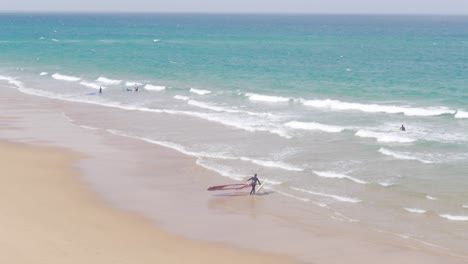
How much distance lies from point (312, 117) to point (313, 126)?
3.19 m

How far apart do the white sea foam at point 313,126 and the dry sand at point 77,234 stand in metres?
15.0

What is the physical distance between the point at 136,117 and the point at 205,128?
6.56 m

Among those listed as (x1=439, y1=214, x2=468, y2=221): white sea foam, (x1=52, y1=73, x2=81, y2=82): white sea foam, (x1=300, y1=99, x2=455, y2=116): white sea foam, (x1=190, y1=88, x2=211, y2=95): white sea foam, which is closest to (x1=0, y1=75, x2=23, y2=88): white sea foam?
(x1=52, y1=73, x2=81, y2=82): white sea foam

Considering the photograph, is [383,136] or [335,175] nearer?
[335,175]

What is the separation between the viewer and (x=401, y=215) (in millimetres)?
22453

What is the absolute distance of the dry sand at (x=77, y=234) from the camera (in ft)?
59.9

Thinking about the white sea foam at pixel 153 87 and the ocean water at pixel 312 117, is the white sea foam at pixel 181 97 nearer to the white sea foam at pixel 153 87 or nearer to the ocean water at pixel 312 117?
the ocean water at pixel 312 117

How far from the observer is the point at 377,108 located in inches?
1710

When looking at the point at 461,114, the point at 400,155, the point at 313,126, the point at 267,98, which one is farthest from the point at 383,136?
the point at 267,98

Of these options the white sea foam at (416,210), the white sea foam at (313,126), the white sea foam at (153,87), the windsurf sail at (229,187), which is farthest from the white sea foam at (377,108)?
the windsurf sail at (229,187)

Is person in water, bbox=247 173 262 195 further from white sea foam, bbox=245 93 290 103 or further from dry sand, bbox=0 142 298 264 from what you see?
white sea foam, bbox=245 93 290 103

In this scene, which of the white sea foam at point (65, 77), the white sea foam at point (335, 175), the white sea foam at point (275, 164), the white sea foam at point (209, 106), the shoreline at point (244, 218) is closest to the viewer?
the shoreline at point (244, 218)

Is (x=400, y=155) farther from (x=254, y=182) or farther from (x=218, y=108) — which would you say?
(x=218, y=108)

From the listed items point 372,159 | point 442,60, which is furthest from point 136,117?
point 442,60
